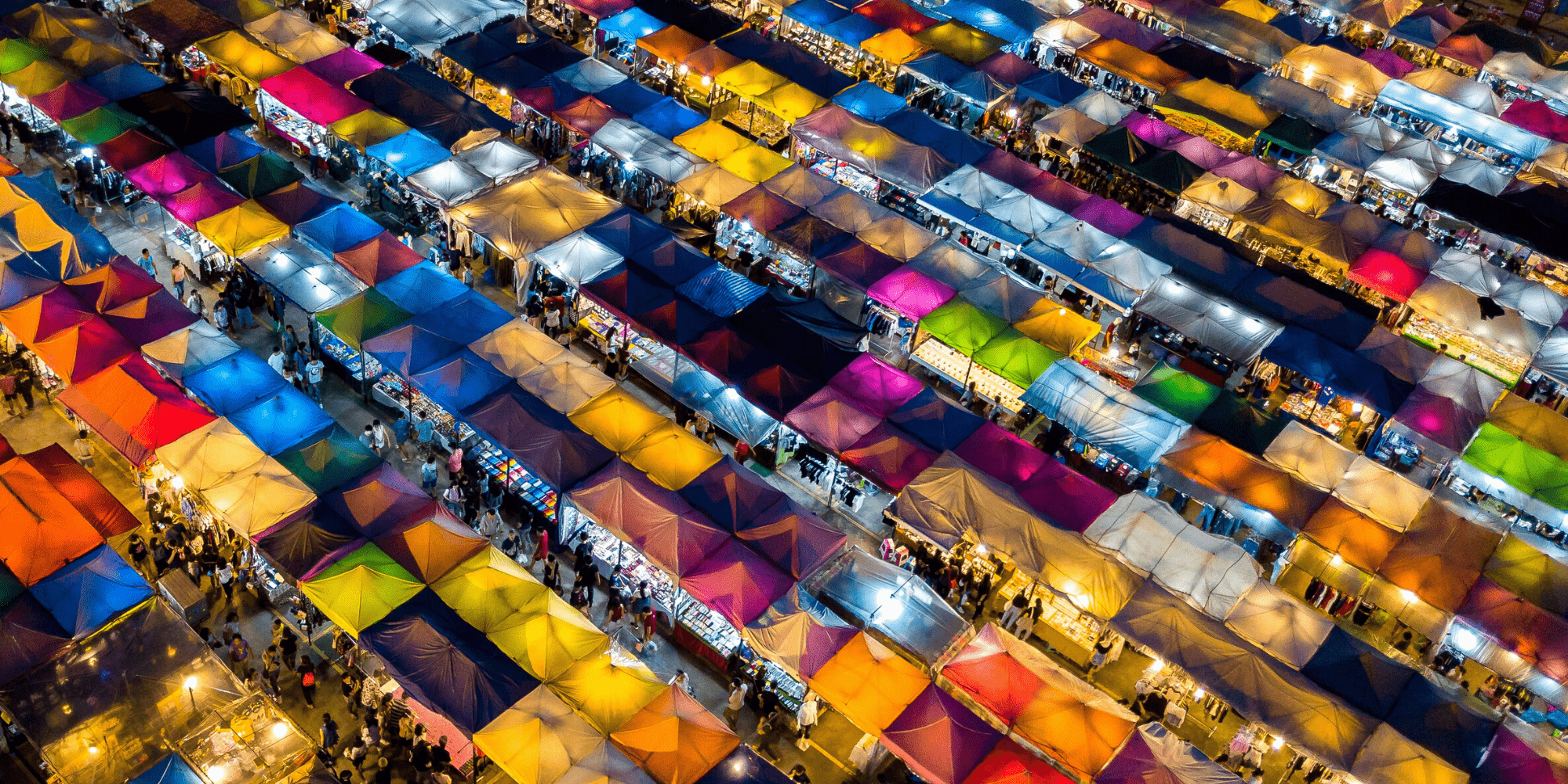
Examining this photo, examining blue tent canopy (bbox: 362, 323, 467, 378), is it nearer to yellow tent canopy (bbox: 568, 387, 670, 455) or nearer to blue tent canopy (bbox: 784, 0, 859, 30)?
yellow tent canopy (bbox: 568, 387, 670, 455)

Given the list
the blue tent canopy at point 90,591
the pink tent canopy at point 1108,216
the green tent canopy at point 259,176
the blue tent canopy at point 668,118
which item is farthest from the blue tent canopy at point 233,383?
the pink tent canopy at point 1108,216

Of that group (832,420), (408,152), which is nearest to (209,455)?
(408,152)

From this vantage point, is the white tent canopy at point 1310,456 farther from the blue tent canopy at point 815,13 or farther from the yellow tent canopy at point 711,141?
the blue tent canopy at point 815,13

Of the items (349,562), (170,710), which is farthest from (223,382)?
(170,710)

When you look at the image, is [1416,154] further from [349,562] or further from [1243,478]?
[349,562]

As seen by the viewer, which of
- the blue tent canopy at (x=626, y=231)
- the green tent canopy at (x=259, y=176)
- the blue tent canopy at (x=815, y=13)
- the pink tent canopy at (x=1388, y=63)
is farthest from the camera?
Answer: the pink tent canopy at (x=1388, y=63)

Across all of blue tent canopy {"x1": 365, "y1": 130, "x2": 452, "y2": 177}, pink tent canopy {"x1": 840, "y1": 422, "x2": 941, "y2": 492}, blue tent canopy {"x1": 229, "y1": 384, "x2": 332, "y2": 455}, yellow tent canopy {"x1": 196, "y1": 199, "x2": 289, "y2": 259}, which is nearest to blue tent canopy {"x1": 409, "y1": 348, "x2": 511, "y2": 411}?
blue tent canopy {"x1": 229, "y1": 384, "x2": 332, "y2": 455}
